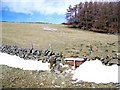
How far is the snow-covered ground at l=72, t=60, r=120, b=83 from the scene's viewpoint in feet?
37.0

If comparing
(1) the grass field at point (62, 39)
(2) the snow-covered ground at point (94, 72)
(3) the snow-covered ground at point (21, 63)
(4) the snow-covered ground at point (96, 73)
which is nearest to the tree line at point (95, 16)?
(1) the grass field at point (62, 39)

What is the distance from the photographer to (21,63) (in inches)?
570

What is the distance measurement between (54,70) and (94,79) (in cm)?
252

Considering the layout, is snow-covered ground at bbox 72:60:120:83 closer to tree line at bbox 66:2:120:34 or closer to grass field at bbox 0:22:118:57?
grass field at bbox 0:22:118:57

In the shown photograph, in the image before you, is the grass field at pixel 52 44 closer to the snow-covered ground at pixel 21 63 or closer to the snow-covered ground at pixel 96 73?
the snow-covered ground at pixel 96 73

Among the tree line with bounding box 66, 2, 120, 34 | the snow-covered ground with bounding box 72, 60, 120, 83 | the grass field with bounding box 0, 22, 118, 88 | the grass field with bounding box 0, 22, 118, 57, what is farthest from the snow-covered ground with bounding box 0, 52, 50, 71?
the tree line with bounding box 66, 2, 120, 34

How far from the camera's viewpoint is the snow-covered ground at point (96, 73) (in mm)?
11281

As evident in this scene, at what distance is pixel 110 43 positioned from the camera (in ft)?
67.5

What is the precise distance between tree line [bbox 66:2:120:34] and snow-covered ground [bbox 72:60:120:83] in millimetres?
7100

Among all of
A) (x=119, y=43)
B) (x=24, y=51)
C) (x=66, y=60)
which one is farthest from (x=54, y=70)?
(x=119, y=43)

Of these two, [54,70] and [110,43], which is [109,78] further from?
[110,43]

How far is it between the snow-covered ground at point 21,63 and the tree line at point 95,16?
5194 millimetres

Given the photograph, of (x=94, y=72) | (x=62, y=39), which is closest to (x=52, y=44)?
(x=62, y=39)

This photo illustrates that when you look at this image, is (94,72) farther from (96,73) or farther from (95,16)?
(95,16)
